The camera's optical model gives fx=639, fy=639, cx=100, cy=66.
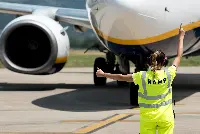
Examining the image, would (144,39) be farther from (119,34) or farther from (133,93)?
(133,93)

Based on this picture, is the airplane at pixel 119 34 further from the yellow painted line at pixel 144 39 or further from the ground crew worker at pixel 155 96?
the ground crew worker at pixel 155 96

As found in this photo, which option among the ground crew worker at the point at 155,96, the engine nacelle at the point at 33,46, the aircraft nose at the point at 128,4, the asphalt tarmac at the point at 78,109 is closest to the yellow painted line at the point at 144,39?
the aircraft nose at the point at 128,4

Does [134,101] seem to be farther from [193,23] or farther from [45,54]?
[45,54]

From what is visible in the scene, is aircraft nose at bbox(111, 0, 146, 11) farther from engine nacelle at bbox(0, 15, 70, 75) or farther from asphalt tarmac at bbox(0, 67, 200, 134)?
engine nacelle at bbox(0, 15, 70, 75)

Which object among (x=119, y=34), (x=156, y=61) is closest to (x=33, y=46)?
(x=119, y=34)

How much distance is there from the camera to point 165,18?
39.5ft

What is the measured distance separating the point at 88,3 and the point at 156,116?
7.16m

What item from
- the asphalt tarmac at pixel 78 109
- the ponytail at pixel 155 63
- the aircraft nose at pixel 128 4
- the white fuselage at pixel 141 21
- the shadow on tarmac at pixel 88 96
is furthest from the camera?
the shadow on tarmac at pixel 88 96

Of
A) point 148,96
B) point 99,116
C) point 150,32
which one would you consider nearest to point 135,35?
point 150,32

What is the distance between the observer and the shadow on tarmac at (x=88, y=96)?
13.3m

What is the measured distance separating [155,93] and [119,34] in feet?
18.4

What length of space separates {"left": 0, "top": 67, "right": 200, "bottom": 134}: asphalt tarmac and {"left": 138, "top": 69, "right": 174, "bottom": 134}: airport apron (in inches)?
121

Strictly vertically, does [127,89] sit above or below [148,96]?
below

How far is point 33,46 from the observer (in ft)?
56.2
